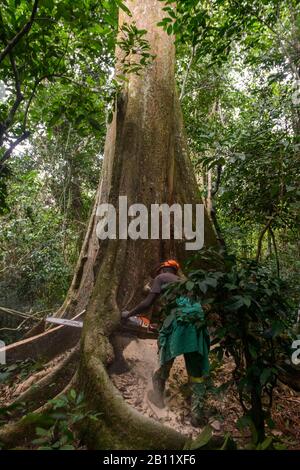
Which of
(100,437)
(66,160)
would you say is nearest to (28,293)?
(66,160)

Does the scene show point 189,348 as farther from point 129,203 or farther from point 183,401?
point 129,203

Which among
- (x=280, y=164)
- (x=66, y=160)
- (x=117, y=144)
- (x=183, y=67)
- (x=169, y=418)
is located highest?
(x=183, y=67)

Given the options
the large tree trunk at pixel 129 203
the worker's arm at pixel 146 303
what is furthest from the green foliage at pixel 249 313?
the worker's arm at pixel 146 303

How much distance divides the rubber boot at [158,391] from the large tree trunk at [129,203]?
48 centimetres

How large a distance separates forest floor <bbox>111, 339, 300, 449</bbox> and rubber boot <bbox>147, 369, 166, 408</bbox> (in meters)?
0.05

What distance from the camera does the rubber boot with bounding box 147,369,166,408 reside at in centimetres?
321

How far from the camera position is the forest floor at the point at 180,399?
3.00 meters

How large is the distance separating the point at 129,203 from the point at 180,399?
2.19m

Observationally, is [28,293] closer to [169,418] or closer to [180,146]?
[180,146]

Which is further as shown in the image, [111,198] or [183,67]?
[183,67]

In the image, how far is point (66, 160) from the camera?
1024 cm

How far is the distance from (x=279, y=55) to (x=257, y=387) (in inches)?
212

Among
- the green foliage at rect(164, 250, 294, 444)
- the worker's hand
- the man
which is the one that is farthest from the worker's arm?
the green foliage at rect(164, 250, 294, 444)

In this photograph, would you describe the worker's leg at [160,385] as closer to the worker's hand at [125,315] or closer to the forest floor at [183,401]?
the forest floor at [183,401]
